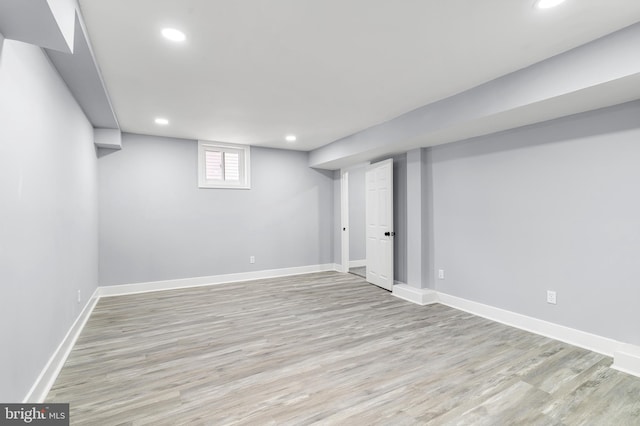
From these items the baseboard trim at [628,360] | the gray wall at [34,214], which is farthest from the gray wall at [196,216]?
the baseboard trim at [628,360]

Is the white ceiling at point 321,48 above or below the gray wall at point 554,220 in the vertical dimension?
above

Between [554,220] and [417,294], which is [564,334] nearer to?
[554,220]

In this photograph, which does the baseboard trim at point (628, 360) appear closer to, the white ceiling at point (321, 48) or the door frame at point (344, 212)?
the white ceiling at point (321, 48)

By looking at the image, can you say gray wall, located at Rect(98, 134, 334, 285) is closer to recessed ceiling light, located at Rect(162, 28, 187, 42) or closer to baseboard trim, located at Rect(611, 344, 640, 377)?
recessed ceiling light, located at Rect(162, 28, 187, 42)

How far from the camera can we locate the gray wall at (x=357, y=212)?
24.4 feet

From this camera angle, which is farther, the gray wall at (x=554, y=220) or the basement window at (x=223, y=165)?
the basement window at (x=223, y=165)

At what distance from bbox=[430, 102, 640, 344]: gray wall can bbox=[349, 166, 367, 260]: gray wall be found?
3333 mm

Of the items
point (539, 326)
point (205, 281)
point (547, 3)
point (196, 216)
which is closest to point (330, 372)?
point (539, 326)

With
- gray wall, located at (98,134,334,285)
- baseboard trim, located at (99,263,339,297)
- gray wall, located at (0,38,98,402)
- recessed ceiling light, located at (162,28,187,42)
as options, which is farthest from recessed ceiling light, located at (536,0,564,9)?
baseboard trim, located at (99,263,339,297)

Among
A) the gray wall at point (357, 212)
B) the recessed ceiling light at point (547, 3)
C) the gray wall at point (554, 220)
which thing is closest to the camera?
the recessed ceiling light at point (547, 3)

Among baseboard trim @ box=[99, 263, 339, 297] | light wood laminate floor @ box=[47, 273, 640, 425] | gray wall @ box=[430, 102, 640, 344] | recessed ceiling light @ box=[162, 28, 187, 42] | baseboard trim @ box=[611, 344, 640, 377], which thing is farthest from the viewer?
baseboard trim @ box=[99, 263, 339, 297]

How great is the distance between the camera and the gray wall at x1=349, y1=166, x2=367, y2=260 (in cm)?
744

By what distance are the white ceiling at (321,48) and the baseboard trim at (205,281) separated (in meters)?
2.77

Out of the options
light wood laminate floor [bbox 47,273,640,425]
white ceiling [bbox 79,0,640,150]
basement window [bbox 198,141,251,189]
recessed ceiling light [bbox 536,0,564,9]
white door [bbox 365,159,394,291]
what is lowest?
light wood laminate floor [bbox 47,273,640,425]
